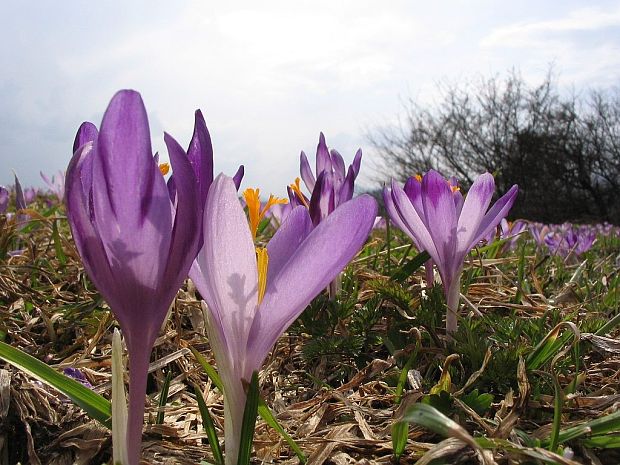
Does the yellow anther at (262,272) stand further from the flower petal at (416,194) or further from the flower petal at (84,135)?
the flower petal at (416,194)

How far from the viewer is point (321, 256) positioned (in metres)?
0.72

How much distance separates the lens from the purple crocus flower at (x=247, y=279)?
2.38ft

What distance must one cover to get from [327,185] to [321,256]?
72cm

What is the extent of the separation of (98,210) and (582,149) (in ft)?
86.4

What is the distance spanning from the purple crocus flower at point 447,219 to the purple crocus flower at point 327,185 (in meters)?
0.11

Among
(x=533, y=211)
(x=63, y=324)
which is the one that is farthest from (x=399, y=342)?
(x=533, y=211)

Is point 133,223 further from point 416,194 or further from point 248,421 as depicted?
point 416,194

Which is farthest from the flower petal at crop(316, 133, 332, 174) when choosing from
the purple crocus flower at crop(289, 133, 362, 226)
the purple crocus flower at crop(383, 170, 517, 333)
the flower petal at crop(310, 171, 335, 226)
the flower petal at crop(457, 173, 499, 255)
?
the flower petal at crop(457, 173, 499, 255)

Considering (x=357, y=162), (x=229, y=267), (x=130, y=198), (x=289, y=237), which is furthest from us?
(x=357, y=162)

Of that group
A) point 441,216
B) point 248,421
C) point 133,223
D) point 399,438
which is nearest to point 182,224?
point 133,223

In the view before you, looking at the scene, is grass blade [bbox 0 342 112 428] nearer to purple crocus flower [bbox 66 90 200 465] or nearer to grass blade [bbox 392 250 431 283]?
purple crocus flower [bbox 66 90 200 465]

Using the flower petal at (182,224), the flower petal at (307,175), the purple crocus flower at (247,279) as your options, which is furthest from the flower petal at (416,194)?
the flower petal at (182,224)

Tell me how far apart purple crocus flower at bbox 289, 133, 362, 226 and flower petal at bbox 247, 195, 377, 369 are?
0.59 metres

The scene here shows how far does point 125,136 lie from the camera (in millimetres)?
631
